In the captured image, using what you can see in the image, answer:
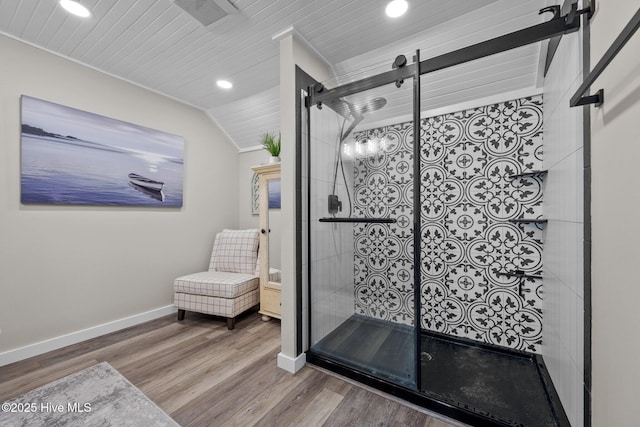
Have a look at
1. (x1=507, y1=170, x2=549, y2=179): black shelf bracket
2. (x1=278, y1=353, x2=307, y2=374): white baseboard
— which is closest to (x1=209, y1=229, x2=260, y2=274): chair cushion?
(x1=278, y1=353, x2=307, y2=374): white baseboard

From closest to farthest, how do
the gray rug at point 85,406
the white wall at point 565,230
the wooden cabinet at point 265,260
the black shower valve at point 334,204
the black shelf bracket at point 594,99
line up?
the black shelf bracket at point 594,99 < the white wall at point 565,230 < the gray rug at point 85,406 < the black shower valve at point 334,204 < the wooden cabinet at point 265,260

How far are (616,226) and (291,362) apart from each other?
180 centimetres

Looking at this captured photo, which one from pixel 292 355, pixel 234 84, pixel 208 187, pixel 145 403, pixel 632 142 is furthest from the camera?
pixel 208 187

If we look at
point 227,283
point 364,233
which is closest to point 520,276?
point 364,233

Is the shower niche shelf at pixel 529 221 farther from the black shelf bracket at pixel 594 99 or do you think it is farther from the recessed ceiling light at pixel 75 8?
the recessed ceiling light at pixel 75 8

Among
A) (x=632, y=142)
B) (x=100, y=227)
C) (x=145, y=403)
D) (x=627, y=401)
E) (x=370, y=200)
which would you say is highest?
(x=632, y=142)

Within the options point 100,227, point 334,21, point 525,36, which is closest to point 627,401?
point 525,36

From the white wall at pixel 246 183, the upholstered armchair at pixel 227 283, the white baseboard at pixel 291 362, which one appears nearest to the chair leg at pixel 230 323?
the upholstered armchair at pixel 227 283

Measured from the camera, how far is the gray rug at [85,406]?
133 cm

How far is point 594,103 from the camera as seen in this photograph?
0.92m

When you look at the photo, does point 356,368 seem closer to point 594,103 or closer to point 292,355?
point 292,355

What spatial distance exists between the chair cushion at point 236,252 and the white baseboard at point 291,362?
117cm

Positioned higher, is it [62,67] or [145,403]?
[62,67]

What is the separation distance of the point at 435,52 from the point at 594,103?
48.6 inches
